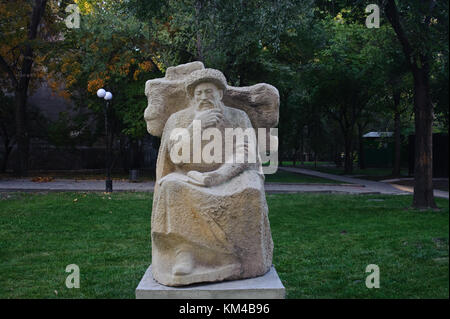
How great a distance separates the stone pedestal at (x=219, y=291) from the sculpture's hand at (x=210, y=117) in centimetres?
143

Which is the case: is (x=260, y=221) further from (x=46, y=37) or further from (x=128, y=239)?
Answer: (x=46, y=37)

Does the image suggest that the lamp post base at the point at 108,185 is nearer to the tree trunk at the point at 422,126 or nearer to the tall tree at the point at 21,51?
the tall tree at the point at 21,51

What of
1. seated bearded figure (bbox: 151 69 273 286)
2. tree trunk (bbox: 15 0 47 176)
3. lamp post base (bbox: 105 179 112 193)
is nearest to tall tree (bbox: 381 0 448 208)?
seated bearded figure (bbox: 151 69 273 286)

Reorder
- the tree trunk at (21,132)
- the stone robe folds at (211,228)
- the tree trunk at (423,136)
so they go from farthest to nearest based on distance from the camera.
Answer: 1. the tree trunk at (21,132)
2. the tree trunk at (423,136)
3. the stone robe folds at (211,228)

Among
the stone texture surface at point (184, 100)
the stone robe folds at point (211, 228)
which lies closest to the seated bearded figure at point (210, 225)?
the stone robe folds at point (211, 228)

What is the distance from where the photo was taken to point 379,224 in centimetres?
900

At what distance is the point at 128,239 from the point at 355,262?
386 centimetres

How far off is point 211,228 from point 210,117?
106 centimetres

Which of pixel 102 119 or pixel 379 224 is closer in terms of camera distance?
pixel 379 224

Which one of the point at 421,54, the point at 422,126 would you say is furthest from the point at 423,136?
the point at 421,54

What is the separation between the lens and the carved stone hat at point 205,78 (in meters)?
4.16

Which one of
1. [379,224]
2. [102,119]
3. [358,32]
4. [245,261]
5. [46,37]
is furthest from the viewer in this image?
[102,119]

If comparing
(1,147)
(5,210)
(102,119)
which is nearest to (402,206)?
(5,210)

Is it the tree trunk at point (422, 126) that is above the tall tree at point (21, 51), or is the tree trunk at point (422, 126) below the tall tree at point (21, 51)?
below
